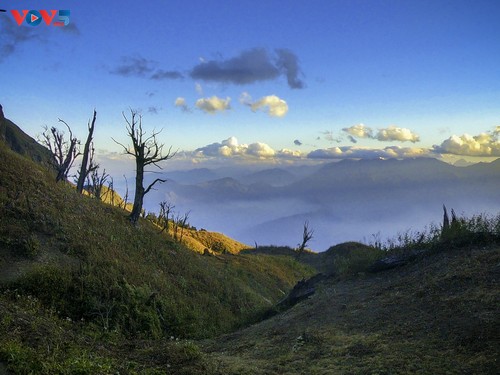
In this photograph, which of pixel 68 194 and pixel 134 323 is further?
pixel 68 194

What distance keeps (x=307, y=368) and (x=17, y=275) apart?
11194mm

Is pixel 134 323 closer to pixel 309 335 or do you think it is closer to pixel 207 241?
pixel 309 335

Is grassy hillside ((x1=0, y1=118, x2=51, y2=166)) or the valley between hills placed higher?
grassy hillside ((x1=0, y1=118, x2=51, y2=166))

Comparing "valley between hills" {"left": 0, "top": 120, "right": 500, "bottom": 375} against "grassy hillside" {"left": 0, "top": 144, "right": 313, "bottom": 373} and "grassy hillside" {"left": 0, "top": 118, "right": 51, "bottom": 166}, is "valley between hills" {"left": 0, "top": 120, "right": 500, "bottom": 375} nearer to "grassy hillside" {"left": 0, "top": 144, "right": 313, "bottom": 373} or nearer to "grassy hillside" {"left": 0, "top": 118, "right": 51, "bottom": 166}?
"grassy hillside" {"left": 0, "top": 144, "right": 313, "bottom": 373}

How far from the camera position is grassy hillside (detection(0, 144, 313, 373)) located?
1146 centimetres

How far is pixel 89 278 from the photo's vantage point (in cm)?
1409

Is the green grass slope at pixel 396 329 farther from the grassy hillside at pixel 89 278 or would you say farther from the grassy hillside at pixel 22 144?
the grassy hillside at pixel 22 144

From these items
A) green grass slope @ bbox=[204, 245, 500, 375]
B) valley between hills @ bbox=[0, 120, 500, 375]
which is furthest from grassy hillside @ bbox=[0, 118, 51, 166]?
green grass slope @ bbox=[204, 245, 500, 375]

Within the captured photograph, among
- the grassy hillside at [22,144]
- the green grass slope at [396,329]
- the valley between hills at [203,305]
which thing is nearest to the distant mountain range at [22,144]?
the grassy hillside at [22,144]

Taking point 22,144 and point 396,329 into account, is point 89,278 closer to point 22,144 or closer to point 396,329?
point 396,329

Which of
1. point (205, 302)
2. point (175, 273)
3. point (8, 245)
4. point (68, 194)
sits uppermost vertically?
point (68, 194)

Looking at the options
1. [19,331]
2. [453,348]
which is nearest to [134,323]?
[19,331]

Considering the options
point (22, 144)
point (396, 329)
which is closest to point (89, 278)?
point (396, 329)

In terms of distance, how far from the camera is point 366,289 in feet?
46.5
